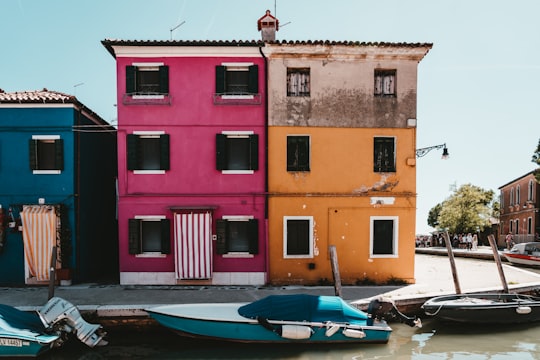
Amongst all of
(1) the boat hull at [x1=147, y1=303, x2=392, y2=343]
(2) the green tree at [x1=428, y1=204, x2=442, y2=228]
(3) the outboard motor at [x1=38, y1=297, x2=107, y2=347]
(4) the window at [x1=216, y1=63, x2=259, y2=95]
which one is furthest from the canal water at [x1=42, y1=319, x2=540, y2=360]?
(2) the green tree at [x1=428, y1=204, x2=442, y2=228]

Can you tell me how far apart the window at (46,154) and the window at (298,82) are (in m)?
8.79

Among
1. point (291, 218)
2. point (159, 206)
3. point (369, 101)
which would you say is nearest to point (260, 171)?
point (291, 218)

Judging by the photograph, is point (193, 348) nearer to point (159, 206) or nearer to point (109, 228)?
point (159, 206)

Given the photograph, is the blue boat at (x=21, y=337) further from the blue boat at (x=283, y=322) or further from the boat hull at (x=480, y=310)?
A: the boat hull at (x=480, y=310)

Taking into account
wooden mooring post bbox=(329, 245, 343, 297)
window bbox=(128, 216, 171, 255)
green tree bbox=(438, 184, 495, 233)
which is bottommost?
green tree bbox=(438, 184, 495, 233)

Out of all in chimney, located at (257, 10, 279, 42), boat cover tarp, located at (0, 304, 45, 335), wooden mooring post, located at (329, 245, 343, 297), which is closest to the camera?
boat cover tarp, located at (0, 304, 45, 335)

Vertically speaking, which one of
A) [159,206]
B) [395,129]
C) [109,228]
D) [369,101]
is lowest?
[109,228]

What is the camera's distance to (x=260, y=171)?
13.9 m

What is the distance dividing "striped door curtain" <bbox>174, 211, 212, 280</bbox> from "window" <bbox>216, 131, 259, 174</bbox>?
1.95m

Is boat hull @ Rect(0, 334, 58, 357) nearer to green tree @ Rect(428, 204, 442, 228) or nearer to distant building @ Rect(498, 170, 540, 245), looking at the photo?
distant building @ Rect(498, 170, 540, 245)

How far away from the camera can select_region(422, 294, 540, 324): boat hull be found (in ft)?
36.2

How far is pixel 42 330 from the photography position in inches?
370

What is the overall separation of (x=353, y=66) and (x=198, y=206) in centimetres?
784

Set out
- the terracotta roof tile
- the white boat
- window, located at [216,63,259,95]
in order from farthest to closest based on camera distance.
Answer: the white boat, window, located at [216,63,259,95], the terracotta roof tile
